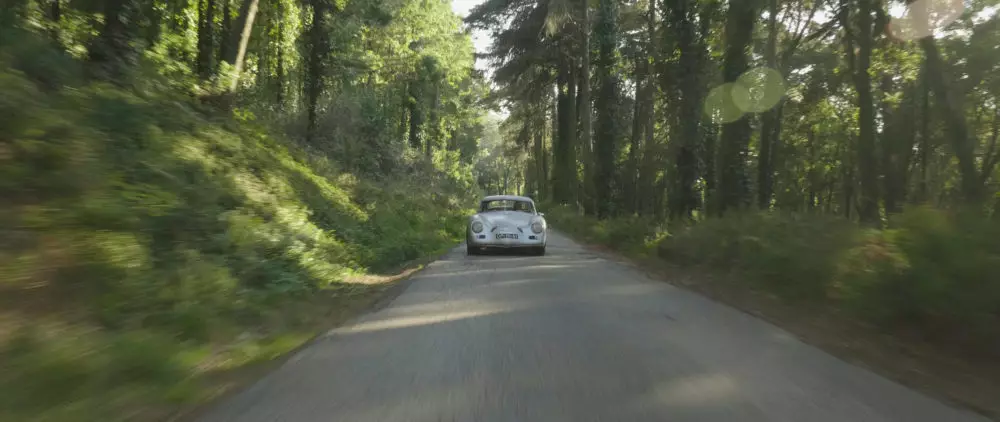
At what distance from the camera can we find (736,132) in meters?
13.8

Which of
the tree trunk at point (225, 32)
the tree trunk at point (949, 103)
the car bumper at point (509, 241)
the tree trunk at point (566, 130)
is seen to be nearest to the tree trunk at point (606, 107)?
the tree trunk at point (566, 130)

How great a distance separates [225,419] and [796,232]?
8.03 meters

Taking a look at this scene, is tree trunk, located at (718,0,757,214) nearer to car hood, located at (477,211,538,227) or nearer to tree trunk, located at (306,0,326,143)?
car hood, located at (477,211,538,227)

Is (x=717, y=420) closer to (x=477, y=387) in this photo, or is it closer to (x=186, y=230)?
(x=477, y=387)

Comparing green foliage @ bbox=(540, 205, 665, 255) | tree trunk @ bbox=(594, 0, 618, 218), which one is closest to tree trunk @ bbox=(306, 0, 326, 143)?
tree trunk @ bbox=(594, 0, 618, 218)

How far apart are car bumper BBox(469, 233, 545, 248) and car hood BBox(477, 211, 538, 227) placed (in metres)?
0.27

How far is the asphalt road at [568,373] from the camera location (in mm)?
3930

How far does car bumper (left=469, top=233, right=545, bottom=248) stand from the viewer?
1523 cm

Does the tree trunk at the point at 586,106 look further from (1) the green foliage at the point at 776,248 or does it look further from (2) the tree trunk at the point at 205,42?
(1) the green foliage at the point at 776,248

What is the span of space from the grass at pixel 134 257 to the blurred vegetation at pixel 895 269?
5.57 meters

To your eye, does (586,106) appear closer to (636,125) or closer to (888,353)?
(636,125)

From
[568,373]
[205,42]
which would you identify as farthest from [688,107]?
[568,373]

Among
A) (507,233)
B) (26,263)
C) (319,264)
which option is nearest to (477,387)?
(26,263)

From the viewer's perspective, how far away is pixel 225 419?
3773mm
